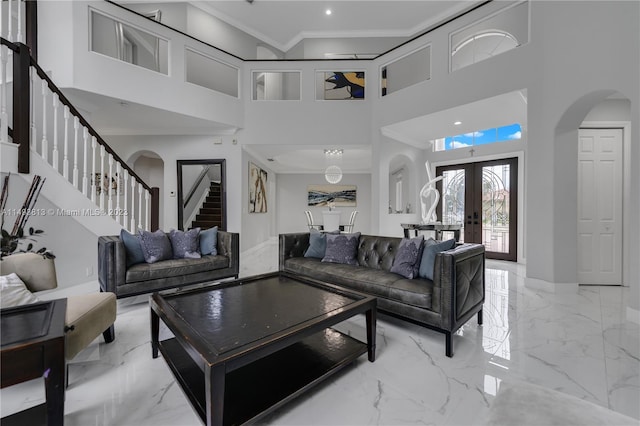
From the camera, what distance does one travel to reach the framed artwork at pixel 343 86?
5973 mm

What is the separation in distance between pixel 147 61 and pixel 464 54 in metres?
6.90

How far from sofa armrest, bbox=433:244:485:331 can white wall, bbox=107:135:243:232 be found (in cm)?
466

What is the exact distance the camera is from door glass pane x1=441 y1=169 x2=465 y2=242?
6.77 metres

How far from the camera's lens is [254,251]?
6.96m

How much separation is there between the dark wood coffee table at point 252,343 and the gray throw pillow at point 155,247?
148 cm

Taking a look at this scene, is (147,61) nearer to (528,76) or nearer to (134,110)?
(134,110)

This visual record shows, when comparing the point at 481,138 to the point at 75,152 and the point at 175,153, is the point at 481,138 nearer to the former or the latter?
the point at 175,153

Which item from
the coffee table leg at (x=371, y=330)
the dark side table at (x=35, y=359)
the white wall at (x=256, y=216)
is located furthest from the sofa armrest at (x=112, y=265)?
the white wall at (x=256, y=216)

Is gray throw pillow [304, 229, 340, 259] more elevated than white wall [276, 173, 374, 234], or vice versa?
white wall [276, 173, 374, 234]

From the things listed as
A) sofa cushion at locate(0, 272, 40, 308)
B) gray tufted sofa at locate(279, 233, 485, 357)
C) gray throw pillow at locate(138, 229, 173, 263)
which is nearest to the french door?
gray tufted sofa at locate(279, 233, 485, 357)

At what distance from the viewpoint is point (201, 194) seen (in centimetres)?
687

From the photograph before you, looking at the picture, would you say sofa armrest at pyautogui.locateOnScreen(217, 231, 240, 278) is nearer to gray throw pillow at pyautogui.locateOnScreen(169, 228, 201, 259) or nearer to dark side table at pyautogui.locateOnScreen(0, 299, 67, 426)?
gray throw pillow at pyautogui.locateOnScreen(169, 228, 201, 259)

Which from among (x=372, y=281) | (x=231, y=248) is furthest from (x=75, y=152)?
(x=372, y=281)

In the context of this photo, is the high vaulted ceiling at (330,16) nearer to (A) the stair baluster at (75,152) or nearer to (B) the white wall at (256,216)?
(B) the white wall at (256,216)
